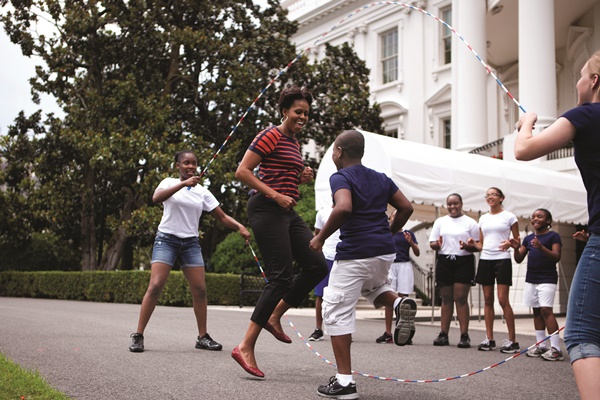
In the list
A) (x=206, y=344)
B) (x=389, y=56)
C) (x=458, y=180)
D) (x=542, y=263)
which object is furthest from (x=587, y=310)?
(x=389, y=56)

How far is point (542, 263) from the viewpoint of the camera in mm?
8453

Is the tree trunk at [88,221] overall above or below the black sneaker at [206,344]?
above

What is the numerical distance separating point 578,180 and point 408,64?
597 inches

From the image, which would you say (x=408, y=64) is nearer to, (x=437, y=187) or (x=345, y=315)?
(x=437, y=187)

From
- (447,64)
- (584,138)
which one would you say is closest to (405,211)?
(584,138)

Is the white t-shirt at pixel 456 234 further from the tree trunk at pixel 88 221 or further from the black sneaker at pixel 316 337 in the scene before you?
the tree trunk at pixel 88 221

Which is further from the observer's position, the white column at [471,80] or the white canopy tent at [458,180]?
the white column at [471,80]

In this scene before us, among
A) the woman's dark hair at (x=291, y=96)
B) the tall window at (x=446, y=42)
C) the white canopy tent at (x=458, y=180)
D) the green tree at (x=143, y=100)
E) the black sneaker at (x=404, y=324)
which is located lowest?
the black sneaker at (x=404, y=324)

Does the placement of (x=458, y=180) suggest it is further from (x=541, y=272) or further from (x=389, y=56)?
(x=389, y=56)

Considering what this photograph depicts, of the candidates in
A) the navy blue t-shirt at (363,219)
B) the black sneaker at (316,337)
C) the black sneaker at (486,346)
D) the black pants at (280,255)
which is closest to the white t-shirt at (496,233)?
the black sneaker at (486,346)

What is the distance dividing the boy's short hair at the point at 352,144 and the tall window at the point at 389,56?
27632mm

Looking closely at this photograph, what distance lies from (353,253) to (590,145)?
6.16 feet

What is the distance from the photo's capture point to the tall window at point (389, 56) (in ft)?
105

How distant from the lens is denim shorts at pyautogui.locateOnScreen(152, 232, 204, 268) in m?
7.30
